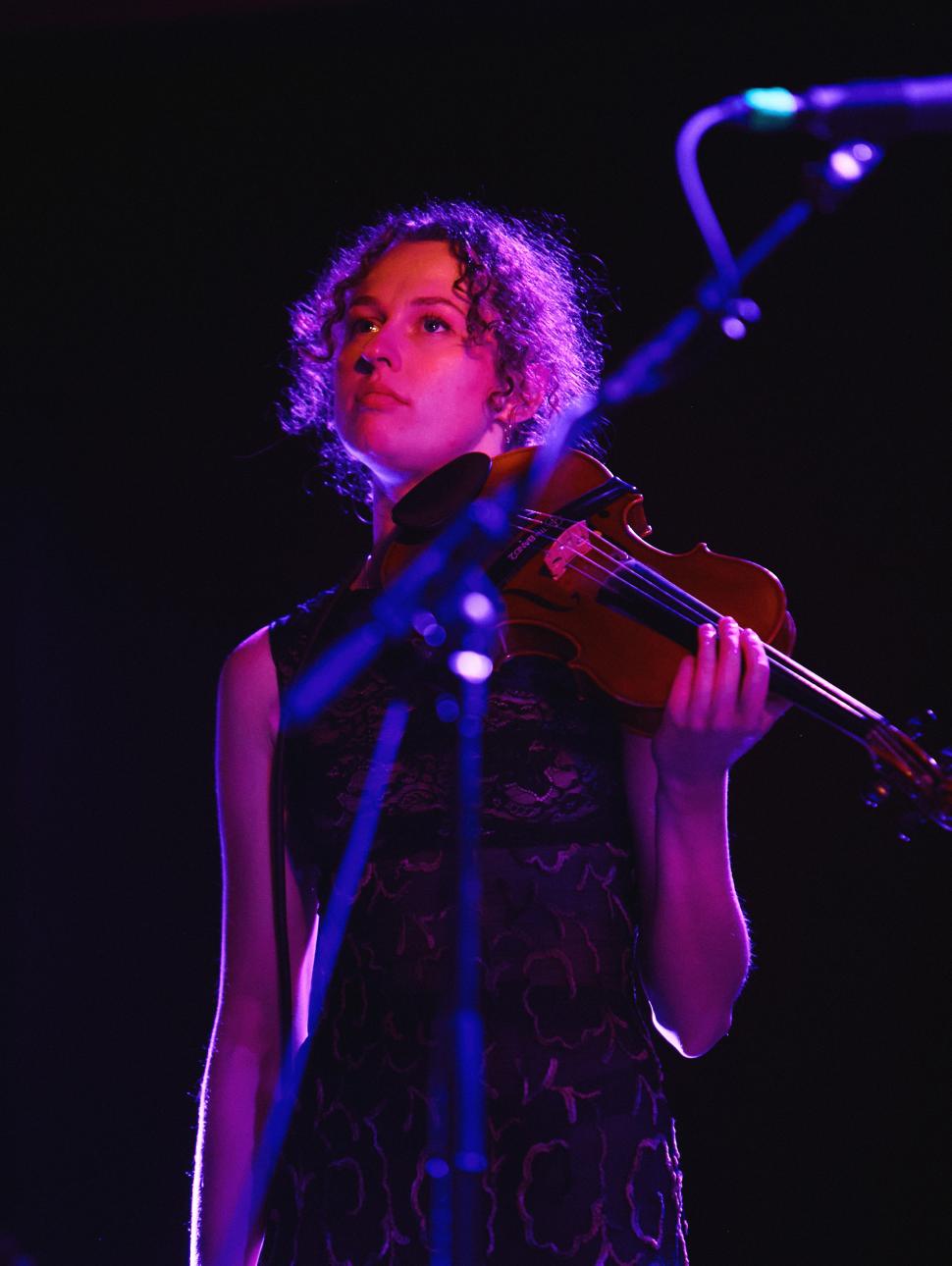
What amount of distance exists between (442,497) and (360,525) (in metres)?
1.07

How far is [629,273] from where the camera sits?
7.21ft

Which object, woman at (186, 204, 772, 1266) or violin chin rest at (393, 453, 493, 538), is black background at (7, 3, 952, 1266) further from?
violin chin rest at (393, 453, 493, 538)

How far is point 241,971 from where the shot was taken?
129cm

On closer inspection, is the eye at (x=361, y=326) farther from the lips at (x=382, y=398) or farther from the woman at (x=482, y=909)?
the lips at (x=382, y=398)

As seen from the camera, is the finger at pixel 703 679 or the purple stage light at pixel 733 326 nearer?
the purple stage light at pixel 733 326

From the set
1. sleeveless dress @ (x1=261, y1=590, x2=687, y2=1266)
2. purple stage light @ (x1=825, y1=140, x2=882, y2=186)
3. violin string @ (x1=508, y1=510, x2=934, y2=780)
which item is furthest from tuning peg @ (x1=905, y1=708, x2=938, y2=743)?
purple stage light @ (x1=825, y1=140, x2=882, y2=186)

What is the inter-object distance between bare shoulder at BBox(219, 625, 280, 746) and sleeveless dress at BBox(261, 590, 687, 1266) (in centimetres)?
5

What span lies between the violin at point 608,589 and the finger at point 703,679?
23 millimetres

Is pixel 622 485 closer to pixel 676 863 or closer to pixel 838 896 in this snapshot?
pixel 676 863

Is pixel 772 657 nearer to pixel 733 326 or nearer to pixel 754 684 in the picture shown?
pixel 754 684

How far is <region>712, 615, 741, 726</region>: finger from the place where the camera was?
3.64 ft

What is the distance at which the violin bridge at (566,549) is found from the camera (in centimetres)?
123

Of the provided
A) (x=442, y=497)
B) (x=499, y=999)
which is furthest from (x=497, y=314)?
(x=499, y=999)

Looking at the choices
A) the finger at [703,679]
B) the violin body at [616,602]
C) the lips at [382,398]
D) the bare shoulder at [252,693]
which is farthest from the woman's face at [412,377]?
the finger at [703,679]
